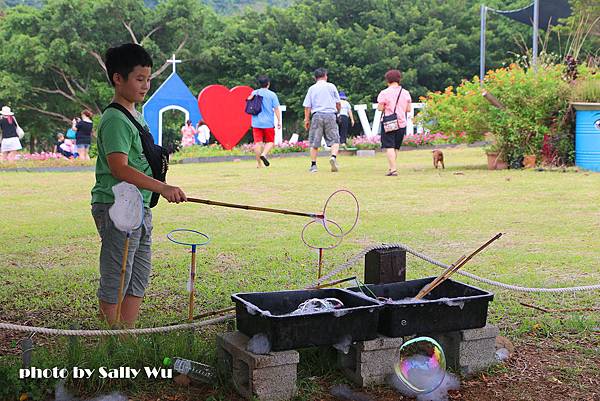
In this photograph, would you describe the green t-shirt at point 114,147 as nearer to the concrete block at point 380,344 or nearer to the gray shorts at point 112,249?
the gray shorts at point 112,249

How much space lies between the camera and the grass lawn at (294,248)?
175 inches

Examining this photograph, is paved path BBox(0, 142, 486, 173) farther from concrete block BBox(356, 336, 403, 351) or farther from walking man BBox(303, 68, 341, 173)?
concrete block BBox(356, 336, 403, 351)

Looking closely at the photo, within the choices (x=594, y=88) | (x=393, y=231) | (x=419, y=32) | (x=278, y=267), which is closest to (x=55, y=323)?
(x=278, y=267)

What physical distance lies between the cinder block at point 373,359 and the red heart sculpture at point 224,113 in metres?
21.9

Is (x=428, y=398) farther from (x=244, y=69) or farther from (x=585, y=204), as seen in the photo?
(x=244, y=69)

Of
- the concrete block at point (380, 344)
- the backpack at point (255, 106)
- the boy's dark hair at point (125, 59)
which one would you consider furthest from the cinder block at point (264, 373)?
the backpack at point (255, 106)

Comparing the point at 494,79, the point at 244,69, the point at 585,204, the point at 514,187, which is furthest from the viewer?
the point at 244,69

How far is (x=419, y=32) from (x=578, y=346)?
116ft

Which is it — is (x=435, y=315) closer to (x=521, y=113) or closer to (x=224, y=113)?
(x=521, y=113)

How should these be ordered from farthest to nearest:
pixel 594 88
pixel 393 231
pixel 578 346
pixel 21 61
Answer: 1. pixel 21 61
2. pixel 594 88
3. pixel 393 231
4. pixel 578 346

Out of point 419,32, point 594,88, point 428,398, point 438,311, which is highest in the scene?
point 419,32

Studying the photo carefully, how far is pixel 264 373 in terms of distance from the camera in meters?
3.40

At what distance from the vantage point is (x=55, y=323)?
15.3 ft

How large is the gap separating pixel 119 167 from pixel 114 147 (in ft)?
0.34
